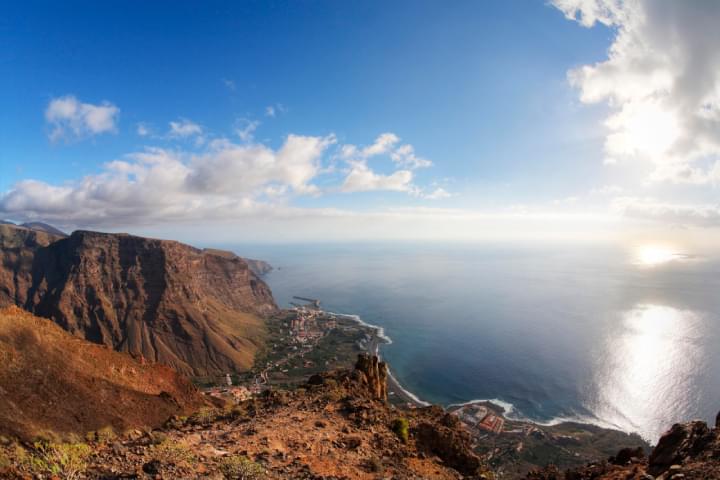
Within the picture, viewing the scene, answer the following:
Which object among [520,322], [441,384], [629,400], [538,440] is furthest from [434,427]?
[520,322]

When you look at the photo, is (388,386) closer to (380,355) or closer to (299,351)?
(380,355)

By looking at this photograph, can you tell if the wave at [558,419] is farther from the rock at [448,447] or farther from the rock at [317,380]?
the rock at [317,380]

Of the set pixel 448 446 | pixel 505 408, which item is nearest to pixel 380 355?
pixel 505 408

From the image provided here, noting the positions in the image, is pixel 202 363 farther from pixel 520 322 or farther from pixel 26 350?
pixel 520 322

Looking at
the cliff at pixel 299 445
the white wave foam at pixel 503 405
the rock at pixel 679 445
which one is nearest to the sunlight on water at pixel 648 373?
the white wave foam at pixel 503 405

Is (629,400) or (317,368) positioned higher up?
(629,400)
